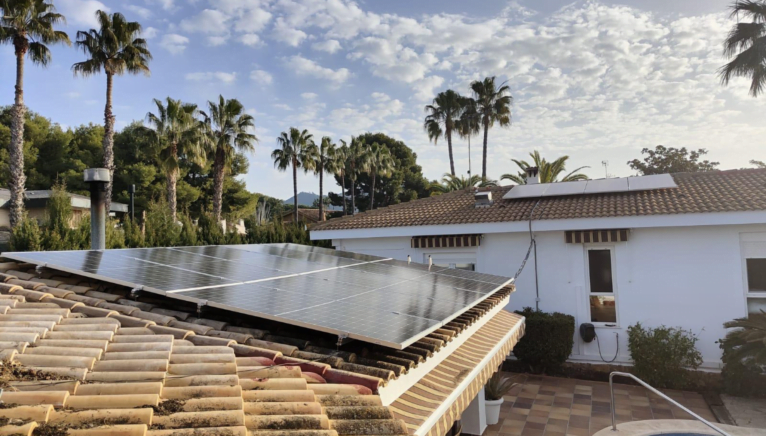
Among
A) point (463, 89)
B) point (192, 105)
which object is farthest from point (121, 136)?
point (463, 89)

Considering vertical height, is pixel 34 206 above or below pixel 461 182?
below

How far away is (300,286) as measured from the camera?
643cm

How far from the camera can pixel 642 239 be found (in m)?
14.2

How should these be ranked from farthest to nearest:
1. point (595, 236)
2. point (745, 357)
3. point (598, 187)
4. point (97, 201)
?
point (598, 187) → point (595, 236) → point (745, 357) → point (97, 201)

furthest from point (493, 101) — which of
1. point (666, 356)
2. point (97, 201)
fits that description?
point (97, 201)

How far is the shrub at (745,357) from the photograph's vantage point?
11586 mm

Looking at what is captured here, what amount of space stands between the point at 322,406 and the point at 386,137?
249 feet

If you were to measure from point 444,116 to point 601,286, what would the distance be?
1716 inches

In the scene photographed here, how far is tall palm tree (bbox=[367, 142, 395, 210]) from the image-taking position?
6475 centimetres

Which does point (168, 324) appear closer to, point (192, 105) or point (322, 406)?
point (322, 406)

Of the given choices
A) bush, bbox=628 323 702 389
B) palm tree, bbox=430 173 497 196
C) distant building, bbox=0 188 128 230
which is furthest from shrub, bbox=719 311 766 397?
distant building, bbox=0 188 128 230

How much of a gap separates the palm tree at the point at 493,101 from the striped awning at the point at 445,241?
1378 inches

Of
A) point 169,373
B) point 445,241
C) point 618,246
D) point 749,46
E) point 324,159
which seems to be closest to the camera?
point 169,373

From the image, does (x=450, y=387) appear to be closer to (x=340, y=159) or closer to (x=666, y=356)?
(x=666, y=356)
